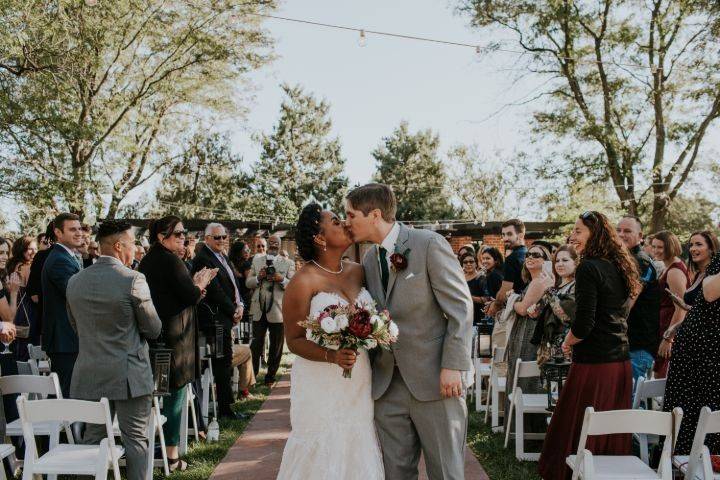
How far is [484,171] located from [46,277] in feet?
144

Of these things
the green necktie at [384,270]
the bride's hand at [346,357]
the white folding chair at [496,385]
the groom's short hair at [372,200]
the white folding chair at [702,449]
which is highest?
the groom's short hair at [372,200]

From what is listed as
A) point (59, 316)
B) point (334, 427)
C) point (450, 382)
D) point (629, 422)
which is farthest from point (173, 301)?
point (629, 422)

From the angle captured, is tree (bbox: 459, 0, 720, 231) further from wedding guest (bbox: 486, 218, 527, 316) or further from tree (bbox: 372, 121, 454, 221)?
tree (bbox: 372, 121, 454, 221)

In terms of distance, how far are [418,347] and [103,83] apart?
18.8m

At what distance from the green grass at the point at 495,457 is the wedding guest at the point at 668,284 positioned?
177 centimetres

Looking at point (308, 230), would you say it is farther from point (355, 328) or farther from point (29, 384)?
point (29, 384)

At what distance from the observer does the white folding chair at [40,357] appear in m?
6.70

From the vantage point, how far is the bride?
12.6 feet

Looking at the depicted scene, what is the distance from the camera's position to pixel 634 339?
231 inches

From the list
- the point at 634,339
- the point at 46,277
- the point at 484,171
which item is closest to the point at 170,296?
the point at 46,277

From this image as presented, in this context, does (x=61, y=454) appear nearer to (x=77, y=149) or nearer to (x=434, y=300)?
(x=434, y=300)

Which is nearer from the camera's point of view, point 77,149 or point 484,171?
point 77,149

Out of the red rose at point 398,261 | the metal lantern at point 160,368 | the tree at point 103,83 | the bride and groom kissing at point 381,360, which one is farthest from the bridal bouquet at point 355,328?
the tree at point 103,83

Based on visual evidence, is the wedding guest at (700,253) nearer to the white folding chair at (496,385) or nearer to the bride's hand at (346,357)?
the white folding chair at (496,385)
